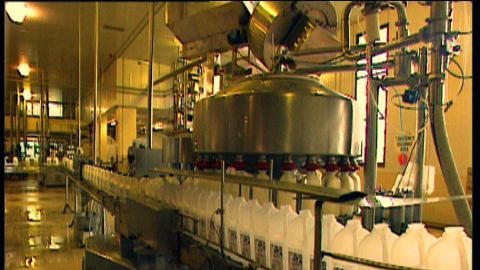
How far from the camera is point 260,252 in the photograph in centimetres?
81

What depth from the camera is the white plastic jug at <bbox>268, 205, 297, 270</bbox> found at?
762mm

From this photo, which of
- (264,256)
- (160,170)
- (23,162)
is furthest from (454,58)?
(23,162)

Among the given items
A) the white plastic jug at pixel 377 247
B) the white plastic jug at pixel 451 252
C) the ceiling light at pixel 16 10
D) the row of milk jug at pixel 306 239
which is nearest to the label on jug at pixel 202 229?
the row of milk jug at pixel 306 239

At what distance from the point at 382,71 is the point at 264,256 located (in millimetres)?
638

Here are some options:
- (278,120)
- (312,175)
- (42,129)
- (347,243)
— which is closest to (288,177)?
(312,175)

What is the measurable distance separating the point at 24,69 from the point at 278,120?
518mm

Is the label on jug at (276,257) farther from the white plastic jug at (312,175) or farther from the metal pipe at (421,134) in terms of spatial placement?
the metal pipe at (421,134)

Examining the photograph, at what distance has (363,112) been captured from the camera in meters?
1.05

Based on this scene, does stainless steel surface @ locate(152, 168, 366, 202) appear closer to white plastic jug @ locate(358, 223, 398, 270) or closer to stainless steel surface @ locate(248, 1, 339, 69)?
white plastic jug @ locate(358, 223, 398, 270)

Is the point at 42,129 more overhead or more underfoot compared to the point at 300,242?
more overhead

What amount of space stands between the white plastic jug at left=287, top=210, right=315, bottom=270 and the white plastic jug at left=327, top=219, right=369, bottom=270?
5 cm

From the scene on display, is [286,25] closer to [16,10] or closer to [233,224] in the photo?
[233,224]

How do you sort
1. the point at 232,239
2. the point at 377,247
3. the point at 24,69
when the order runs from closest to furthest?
the point at 24,69, the point at 377,247, the point at 232,239

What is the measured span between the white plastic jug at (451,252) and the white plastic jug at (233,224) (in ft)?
1.35
